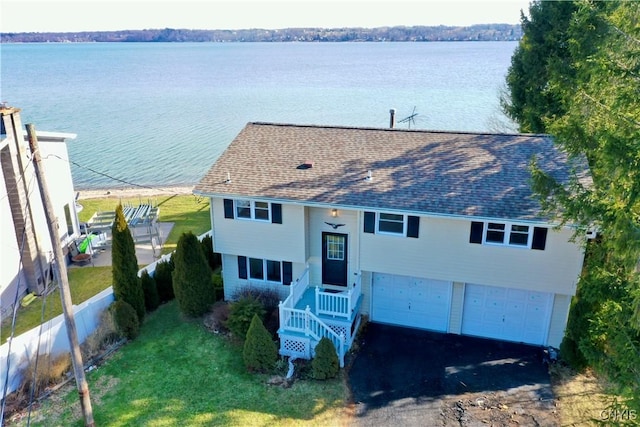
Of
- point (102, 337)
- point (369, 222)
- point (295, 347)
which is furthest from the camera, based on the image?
point (369, 222)

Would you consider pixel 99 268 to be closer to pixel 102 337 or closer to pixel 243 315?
pixel 102 337

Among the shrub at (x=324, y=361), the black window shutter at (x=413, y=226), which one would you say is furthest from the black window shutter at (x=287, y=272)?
the black window shutter at (x=413, y=226)

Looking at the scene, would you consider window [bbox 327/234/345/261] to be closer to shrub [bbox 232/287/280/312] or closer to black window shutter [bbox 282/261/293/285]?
black window shutter [bbox 282/261/293/285]

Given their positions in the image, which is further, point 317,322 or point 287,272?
point 287,272

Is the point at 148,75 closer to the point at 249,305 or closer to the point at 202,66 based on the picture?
the point at 202,66

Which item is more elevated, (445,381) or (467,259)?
(467,259)

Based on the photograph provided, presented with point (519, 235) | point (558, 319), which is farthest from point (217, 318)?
point (558, 319)
